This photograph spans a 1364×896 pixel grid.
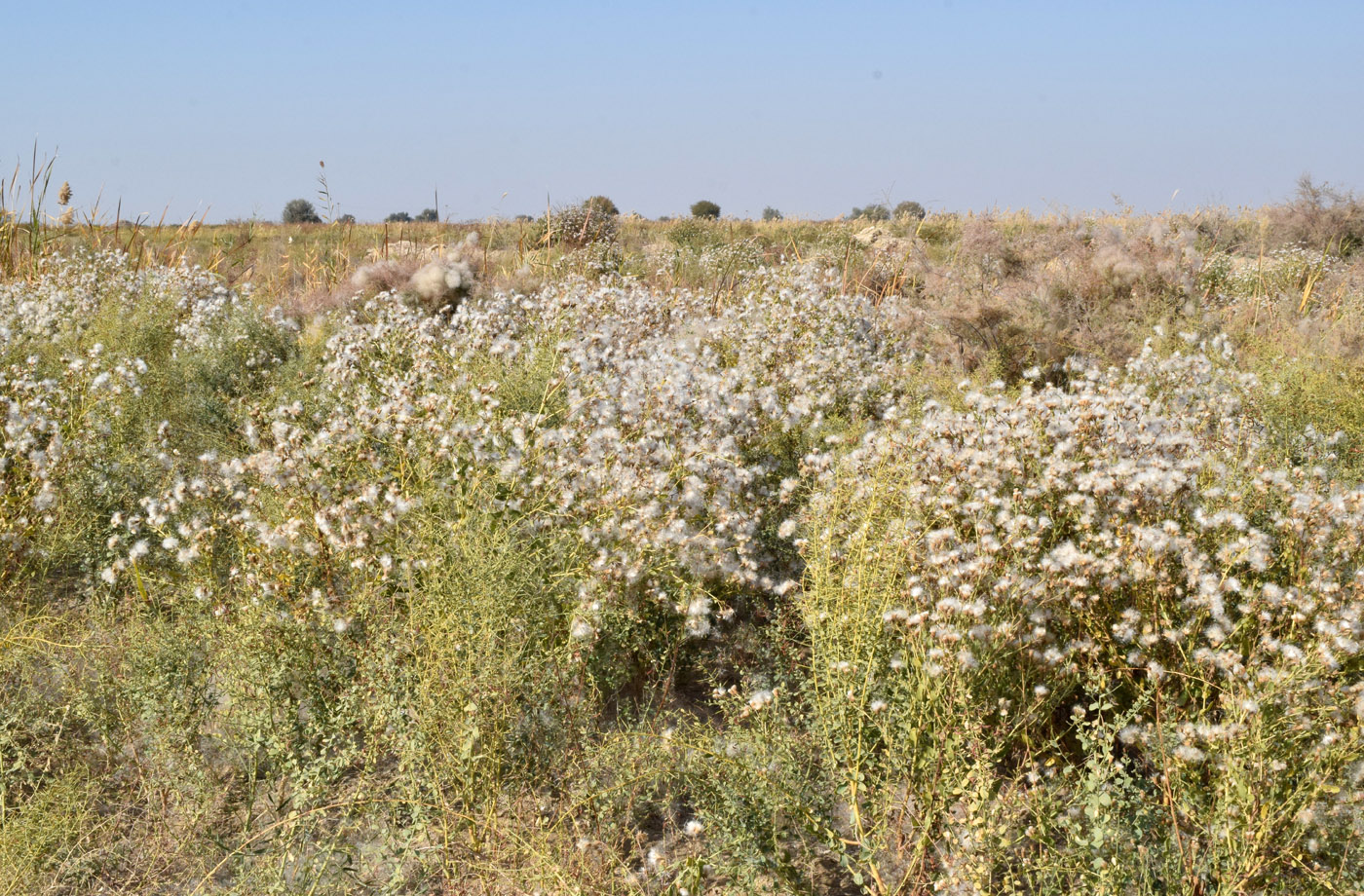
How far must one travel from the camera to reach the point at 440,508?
154 inches

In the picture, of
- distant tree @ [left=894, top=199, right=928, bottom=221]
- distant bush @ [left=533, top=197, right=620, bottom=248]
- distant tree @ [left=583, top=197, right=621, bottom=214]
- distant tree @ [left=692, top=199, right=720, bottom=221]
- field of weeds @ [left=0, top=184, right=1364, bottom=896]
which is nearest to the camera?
field of weeds @ [left=0, top=184, right=1364, bottom=896]

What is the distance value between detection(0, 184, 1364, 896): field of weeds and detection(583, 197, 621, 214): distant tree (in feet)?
→ 44.6

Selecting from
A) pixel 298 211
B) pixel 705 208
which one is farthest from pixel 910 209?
pixel 298 211

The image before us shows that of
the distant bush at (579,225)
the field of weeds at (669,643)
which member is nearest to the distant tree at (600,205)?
the distant bush at (579,225)

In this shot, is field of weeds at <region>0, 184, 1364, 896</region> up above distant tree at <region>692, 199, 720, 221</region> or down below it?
below

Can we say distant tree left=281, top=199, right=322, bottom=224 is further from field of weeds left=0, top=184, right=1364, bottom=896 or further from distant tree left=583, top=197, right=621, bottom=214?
field of weeds left=0, top=184, right=1364, bottom=896

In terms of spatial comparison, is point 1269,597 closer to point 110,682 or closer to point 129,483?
point 110,682

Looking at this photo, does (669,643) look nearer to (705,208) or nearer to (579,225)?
(579,225)

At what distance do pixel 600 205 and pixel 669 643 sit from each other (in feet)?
56.4

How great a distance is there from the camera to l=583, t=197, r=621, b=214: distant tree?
18.9 metres

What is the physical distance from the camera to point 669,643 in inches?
153

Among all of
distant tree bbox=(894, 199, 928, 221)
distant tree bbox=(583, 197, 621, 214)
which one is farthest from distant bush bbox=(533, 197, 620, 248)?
distant tree bbox=(894, 199, 928, 221)

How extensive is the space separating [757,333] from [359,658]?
179 inches

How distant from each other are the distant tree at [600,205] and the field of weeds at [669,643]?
44.6ft
